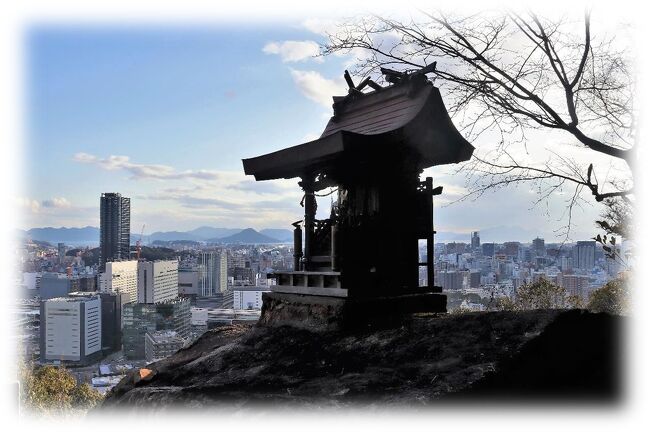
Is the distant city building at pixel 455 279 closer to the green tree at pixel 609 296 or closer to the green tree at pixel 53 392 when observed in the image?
the green tree at pixel 609 296

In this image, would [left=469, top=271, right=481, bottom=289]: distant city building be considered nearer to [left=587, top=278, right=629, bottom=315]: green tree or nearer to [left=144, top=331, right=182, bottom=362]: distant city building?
[left=587, top=278, right=629, bottom=315]: green tree

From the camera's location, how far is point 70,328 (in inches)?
3374

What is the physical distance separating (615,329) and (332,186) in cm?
421

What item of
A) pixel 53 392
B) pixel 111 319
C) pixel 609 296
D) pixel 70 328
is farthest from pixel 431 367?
pixel 111 319

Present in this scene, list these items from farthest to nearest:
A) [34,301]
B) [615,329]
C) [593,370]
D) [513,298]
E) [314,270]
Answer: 1. [34,301]
2. [513,298]
3. [314,270]
4. [615,329]
5. [593,370]

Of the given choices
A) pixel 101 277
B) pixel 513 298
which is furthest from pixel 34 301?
pixel 513 298

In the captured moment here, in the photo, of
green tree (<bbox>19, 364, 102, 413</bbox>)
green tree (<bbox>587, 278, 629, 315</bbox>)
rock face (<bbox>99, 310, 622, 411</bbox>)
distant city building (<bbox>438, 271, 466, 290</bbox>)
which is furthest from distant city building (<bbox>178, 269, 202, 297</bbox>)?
rock face (<bbox>99, 310, 622, 411</bbox>)

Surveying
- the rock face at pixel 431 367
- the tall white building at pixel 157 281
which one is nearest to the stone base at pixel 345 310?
the rock face at pixel 431 367

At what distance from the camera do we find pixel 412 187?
24.7 ft

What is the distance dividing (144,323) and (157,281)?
31.1 m

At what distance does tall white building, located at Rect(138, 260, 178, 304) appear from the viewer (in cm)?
11750

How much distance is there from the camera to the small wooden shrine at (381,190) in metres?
7.05

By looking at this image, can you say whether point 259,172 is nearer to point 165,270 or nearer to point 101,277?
point 101,277

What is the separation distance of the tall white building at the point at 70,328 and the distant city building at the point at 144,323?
539cm
